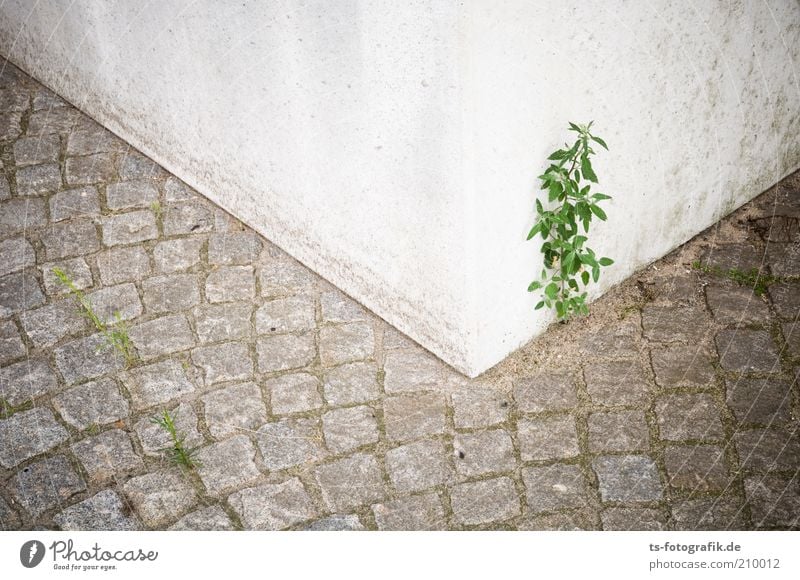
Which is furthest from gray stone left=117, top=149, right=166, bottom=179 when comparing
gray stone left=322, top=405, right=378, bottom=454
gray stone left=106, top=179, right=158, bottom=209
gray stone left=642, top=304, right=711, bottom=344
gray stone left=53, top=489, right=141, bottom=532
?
gray stone left=642, top=304, right=711, bottom=344

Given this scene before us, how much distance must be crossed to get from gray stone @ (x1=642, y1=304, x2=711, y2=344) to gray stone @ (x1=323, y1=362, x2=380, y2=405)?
4.31 feet

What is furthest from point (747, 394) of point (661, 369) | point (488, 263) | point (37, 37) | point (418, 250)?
point (37, 37)

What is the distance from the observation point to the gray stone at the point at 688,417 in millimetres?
3977

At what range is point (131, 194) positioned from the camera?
5.59m

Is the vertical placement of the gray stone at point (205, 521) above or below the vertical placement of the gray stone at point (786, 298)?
below

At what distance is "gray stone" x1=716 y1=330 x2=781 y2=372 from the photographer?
4.28 meters

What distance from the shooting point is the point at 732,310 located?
15.1 feet

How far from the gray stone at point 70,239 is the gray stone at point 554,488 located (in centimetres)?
276

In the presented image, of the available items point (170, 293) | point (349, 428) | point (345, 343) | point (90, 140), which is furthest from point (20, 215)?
point (349, 428)

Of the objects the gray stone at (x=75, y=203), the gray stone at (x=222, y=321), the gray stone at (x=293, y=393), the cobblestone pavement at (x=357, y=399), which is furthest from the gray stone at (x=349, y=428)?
the gray stone at (x=75, y=203)

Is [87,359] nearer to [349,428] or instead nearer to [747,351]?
[349,428]

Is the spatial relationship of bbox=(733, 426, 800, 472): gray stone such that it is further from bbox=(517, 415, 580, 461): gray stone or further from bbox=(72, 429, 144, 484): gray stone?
bbox=(72, 429, 144, 484): gray stone

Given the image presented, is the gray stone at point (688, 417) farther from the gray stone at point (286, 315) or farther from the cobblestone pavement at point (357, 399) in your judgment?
the gray stone at point (286, 315)

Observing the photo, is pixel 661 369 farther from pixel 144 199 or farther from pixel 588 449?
pixel 144 199
